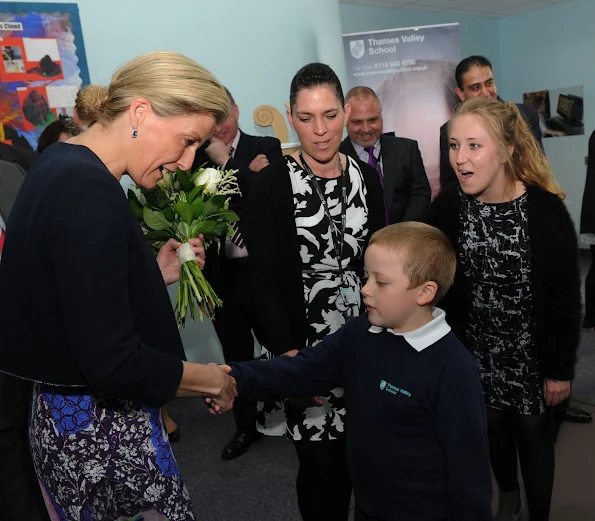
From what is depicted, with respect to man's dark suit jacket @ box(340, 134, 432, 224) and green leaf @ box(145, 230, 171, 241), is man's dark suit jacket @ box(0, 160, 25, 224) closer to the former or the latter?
→ green leaf @ box(145, 230, 171, 241)

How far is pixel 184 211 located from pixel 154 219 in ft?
0.31

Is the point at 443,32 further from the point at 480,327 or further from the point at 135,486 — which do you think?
the point at 135,486

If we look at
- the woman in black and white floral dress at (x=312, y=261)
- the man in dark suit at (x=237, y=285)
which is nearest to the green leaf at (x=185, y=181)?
the woman in black and white floral dress at (x=312, y=261)

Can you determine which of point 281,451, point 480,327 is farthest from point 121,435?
point 281,451

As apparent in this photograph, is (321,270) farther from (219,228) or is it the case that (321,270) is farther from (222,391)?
(222,391)

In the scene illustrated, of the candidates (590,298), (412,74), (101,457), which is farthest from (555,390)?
(412,74)

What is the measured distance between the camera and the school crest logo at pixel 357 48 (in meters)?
5.33

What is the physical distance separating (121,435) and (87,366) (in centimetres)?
24

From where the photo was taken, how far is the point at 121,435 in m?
1.24

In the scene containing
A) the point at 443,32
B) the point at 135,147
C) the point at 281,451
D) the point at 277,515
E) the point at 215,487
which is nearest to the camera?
the point at 135,147

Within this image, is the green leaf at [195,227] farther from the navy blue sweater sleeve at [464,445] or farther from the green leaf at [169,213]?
the navy blue sweater sleeve at [464,445]

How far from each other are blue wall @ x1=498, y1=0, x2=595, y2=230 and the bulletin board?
682 centimetres

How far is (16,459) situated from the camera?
2000 millimetres

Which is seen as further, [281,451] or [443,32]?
[443,32]
